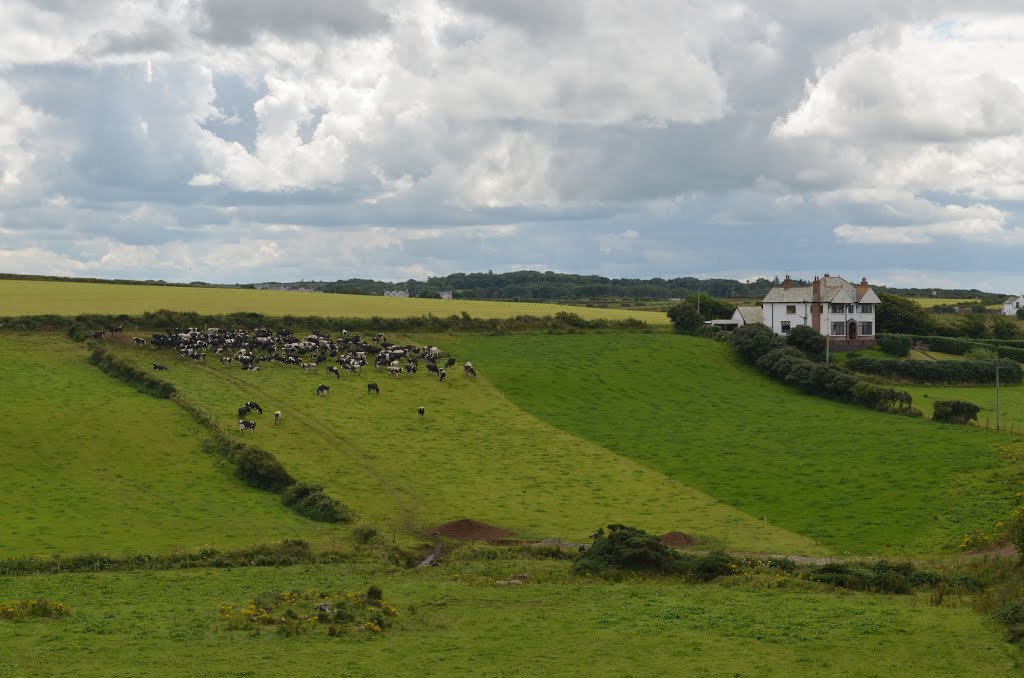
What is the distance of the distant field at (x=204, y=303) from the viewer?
343 feet

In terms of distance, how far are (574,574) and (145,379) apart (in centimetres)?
4606

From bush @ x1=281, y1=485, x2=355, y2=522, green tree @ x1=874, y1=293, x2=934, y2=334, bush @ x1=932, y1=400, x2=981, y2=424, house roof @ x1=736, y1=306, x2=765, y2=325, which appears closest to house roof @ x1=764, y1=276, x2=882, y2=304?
house roof @ x1=736, y1=306, x2=765, y2=325

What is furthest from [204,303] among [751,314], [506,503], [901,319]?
[901,319]

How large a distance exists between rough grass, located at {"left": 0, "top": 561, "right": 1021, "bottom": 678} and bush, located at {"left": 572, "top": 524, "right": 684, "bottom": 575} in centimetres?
204

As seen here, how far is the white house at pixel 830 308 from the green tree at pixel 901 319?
4.99m

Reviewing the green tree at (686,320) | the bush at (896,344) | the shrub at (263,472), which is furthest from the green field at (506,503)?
the bush at (896,344)

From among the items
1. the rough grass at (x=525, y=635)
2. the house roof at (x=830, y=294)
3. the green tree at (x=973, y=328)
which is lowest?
the rough grass at (x=525, y=635)

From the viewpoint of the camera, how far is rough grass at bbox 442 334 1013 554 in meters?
54.4

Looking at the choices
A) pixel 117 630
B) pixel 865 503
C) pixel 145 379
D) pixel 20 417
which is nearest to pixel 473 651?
pixel 117 630

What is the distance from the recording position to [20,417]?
2584 inches

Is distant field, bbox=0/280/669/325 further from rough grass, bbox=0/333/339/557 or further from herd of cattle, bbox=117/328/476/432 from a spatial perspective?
rough grass, bbox=0/333/339/557

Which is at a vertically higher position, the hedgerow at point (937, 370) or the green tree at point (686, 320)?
the green tree at point (686, 320)

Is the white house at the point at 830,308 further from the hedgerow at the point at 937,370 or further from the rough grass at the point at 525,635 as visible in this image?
the rough grass at the point at 525,635

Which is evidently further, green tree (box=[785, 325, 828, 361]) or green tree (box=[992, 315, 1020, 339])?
green tree (box=[992, 315, 1020, 339])
